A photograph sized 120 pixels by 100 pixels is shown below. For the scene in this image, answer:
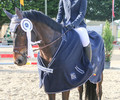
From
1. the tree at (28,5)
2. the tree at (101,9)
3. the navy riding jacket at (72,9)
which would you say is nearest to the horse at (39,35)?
the navy riding jacket at (72,9)

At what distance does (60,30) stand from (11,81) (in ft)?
12.3

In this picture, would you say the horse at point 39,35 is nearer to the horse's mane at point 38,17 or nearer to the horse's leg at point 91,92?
the horse's mane at point 38,17

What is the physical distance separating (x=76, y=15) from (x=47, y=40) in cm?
87

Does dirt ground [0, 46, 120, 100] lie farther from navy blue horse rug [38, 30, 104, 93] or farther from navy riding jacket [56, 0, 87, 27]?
navy riding jacket [56, 0, 87, 27]

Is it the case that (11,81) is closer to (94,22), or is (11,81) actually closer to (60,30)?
(60,30)

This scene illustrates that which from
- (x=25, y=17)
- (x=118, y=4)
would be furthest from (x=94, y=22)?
(x=25, y=17)

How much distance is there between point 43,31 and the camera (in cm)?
238

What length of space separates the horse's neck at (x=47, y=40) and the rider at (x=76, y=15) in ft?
1.37

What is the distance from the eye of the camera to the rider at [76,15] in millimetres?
2797

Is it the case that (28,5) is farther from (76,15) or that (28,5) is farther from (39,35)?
(39,35)

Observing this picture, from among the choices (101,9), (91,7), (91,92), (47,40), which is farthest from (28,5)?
(47,40)

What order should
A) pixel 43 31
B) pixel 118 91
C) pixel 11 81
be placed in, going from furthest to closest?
pixel 11 81 < pixel 118 91 < pixel 43 31

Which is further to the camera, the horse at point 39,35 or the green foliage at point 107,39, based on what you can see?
the green foliage at point 107,39

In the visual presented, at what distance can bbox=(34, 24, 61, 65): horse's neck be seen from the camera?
7.80 ft
